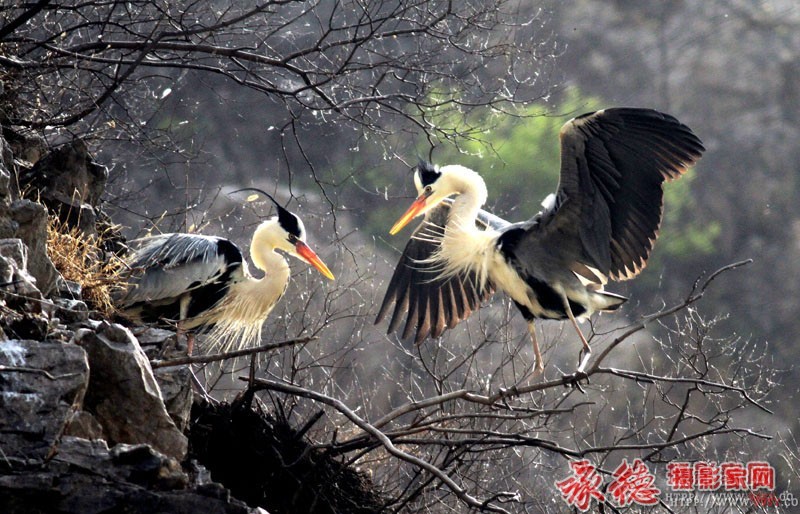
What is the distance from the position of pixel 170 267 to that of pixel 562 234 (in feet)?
6.55

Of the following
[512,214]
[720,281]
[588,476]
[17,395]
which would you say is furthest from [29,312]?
[720,281]

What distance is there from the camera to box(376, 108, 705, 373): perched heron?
5406 mm

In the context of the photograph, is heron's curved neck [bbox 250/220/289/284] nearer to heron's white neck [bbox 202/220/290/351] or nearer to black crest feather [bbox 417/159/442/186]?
heron's white neck [bbox 202/220/290/351]

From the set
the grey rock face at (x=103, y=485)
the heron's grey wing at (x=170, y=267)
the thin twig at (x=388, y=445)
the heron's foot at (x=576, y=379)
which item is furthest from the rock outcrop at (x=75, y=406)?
the heron's foot at (x=576, y=379)

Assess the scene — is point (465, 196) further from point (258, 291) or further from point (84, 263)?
point (84, 263)

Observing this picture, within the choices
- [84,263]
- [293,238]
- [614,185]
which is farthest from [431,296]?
[84,263]

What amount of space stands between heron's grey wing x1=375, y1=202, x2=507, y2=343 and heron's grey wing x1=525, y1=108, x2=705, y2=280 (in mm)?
737

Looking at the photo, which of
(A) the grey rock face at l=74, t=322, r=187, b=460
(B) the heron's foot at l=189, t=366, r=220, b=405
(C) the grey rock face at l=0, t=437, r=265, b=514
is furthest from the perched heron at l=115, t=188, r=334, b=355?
(C) the grey rock face at l=0, t=437, r=265, b=514

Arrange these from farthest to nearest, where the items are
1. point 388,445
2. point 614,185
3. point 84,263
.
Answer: point 614,185 → point 84,263 → point 388,445

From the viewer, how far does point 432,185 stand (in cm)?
633

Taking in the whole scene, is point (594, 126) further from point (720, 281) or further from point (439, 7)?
point (720, 281)

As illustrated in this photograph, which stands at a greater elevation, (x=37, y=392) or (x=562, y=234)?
(x=562, y=234)

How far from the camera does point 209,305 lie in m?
6.25

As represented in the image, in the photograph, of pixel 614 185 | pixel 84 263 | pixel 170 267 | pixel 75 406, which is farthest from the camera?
pixel 170 267
